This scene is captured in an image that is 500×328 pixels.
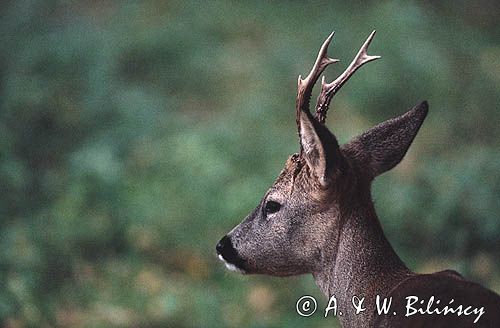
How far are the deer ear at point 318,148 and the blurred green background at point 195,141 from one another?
2.90 meters

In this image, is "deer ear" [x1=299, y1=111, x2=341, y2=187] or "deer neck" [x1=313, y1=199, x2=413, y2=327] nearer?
"deer ear" [x1=299, y1=111, x2=341, y2=187]

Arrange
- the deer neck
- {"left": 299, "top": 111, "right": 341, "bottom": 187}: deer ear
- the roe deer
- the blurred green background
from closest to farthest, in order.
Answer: the roe deer < {"left": 299, "top": 111, "right": 341, "bottom": 187}: deer ear < the deer neck < the blurred green background

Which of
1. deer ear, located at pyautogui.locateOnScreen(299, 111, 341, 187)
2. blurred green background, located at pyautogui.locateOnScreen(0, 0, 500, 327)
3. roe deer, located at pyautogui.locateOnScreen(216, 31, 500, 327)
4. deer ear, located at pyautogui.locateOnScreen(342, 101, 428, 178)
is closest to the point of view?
roe deer, located at pyautogui.locateOnScreen(216, 31, 500, 327)

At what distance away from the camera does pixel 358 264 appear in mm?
2934

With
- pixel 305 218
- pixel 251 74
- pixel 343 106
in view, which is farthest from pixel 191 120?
pixel 305 218

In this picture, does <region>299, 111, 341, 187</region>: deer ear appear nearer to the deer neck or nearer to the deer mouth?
the deer neck

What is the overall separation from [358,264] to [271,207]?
39cm

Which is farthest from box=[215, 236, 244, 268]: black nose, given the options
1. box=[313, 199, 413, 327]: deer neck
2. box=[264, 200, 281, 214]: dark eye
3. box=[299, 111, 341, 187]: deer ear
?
box=[299, 111, 341, 187]: deer ear

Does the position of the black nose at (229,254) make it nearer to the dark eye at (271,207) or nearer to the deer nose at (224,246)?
the deer nose at (224,246)

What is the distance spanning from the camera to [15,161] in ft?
21.3

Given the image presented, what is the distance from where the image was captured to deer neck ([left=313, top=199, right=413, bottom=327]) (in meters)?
2.89

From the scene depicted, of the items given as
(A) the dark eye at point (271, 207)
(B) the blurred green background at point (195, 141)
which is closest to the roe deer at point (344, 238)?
(A) the dark eye at point (271, 207)

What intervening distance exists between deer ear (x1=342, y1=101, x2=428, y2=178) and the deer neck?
17 centimetres

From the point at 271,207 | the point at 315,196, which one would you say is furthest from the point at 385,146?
the point at 271,207
